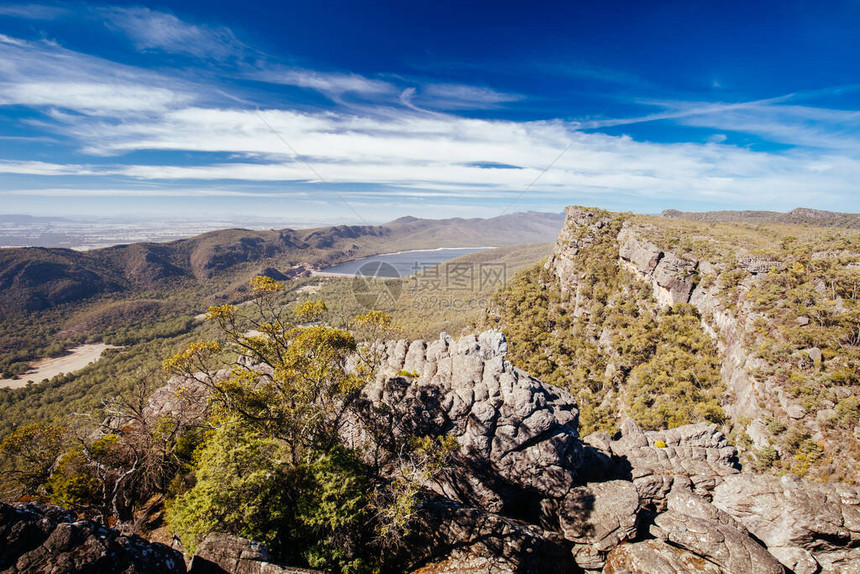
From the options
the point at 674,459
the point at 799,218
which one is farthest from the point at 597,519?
the point at 799,218

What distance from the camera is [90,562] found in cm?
938

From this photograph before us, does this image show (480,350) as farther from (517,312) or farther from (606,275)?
(606,275)

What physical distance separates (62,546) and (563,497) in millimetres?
23122

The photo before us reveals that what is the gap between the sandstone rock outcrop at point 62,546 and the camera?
902 cm

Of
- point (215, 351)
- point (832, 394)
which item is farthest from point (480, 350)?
point (832, 394)

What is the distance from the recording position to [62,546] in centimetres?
946

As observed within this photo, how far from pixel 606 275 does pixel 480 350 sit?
42.6m

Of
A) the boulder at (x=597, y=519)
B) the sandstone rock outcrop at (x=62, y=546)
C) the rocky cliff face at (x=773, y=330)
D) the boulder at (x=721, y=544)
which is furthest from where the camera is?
the rocky cliff face at (x=773, y=330)

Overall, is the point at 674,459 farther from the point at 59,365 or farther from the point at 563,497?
the point at 59,365

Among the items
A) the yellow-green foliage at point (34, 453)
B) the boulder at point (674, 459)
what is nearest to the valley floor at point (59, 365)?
the yellow-green foliage at point (34, 453)

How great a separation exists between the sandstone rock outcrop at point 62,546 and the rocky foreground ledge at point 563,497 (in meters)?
0.29

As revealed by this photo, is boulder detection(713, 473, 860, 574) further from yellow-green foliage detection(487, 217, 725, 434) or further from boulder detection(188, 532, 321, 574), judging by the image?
boulder detection(188, 532, 321, 574)

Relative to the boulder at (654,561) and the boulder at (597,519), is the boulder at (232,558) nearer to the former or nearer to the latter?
the boulder at (597,519)

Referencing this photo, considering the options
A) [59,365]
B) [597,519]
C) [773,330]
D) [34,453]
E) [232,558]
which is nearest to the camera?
[232,558]
